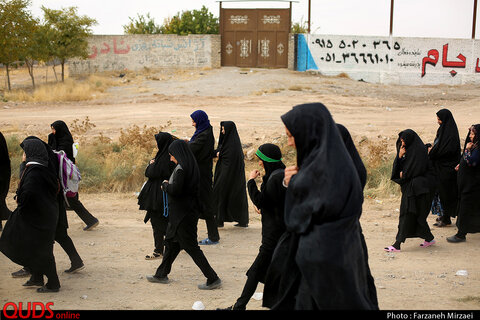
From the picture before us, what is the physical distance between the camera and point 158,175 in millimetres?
5754

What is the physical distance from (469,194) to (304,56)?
24.3 meters

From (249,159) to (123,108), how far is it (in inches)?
320

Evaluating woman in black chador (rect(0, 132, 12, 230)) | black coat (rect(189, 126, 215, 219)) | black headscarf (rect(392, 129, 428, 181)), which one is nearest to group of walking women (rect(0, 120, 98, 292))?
black coat (rect(189, 126, 215, 219))

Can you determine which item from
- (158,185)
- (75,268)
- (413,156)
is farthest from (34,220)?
(413,156)

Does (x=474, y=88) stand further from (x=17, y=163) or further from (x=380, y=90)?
(x=17, y=163)

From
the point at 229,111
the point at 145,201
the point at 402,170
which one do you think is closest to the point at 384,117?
the point at 229,111

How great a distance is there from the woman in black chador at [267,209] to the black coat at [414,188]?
2495 millimetres

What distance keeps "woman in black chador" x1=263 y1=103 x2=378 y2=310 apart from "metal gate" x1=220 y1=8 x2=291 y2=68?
28.4 m

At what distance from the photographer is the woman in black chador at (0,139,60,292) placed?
4.71 meters

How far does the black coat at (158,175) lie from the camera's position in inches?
225

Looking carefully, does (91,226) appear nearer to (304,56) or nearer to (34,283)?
(34,283)

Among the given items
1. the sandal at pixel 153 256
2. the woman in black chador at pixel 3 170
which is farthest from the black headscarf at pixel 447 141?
the woman in black chador at pixel 3 170

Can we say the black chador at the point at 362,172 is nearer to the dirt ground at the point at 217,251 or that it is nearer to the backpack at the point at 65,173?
the dirt ground at the point at 217,251

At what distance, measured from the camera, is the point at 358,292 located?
2.88 meters
